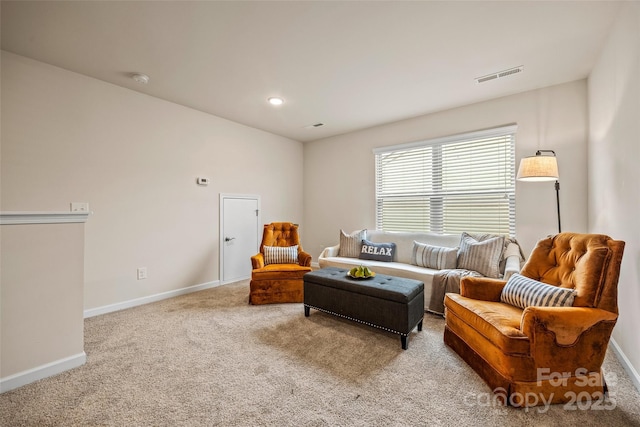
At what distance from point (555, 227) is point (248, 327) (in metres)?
3.73

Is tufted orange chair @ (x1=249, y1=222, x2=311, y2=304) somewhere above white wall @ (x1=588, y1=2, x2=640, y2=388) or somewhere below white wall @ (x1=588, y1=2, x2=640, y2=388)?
below

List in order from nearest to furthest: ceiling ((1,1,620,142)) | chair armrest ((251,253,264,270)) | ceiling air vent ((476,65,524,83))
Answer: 1. ceiling ((1,1,620,142))
2. ceiling air vent ((476,65,524,83))
3. chair armrest ((251,253,264,270))

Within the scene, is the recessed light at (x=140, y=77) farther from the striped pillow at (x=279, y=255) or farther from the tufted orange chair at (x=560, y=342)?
the tufted orange chair at (x=560, y=342)

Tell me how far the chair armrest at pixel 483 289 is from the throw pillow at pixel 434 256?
3.39 feet

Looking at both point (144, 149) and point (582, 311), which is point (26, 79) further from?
point (582, 311)

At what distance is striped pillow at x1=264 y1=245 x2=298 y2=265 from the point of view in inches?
153

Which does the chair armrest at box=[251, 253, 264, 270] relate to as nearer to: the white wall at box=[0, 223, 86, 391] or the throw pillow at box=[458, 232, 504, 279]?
the white wall at box=[0, 223, 86, 391]

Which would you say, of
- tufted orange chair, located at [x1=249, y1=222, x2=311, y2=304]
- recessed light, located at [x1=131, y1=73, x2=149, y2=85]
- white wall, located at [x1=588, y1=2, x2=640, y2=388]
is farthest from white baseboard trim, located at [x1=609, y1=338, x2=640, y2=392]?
recessed light, located at [x1=131, y1=73, x2=149, y2=85]

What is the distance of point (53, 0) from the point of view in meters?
1.94

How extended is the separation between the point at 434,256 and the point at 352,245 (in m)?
1.27

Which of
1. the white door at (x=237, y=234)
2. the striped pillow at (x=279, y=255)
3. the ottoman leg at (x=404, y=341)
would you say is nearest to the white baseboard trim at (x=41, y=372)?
the striped pillow at (x=279, y=255)

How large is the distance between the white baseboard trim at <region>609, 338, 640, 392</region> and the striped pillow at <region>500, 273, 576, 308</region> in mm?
743

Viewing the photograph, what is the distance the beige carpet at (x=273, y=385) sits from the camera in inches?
61.7

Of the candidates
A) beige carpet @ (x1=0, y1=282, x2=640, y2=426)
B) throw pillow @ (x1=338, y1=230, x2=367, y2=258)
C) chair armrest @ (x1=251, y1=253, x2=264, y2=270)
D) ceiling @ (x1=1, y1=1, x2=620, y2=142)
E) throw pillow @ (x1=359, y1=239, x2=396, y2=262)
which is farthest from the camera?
throw pillow @ (x1=338, y1=230, x2=367, y2=258)
